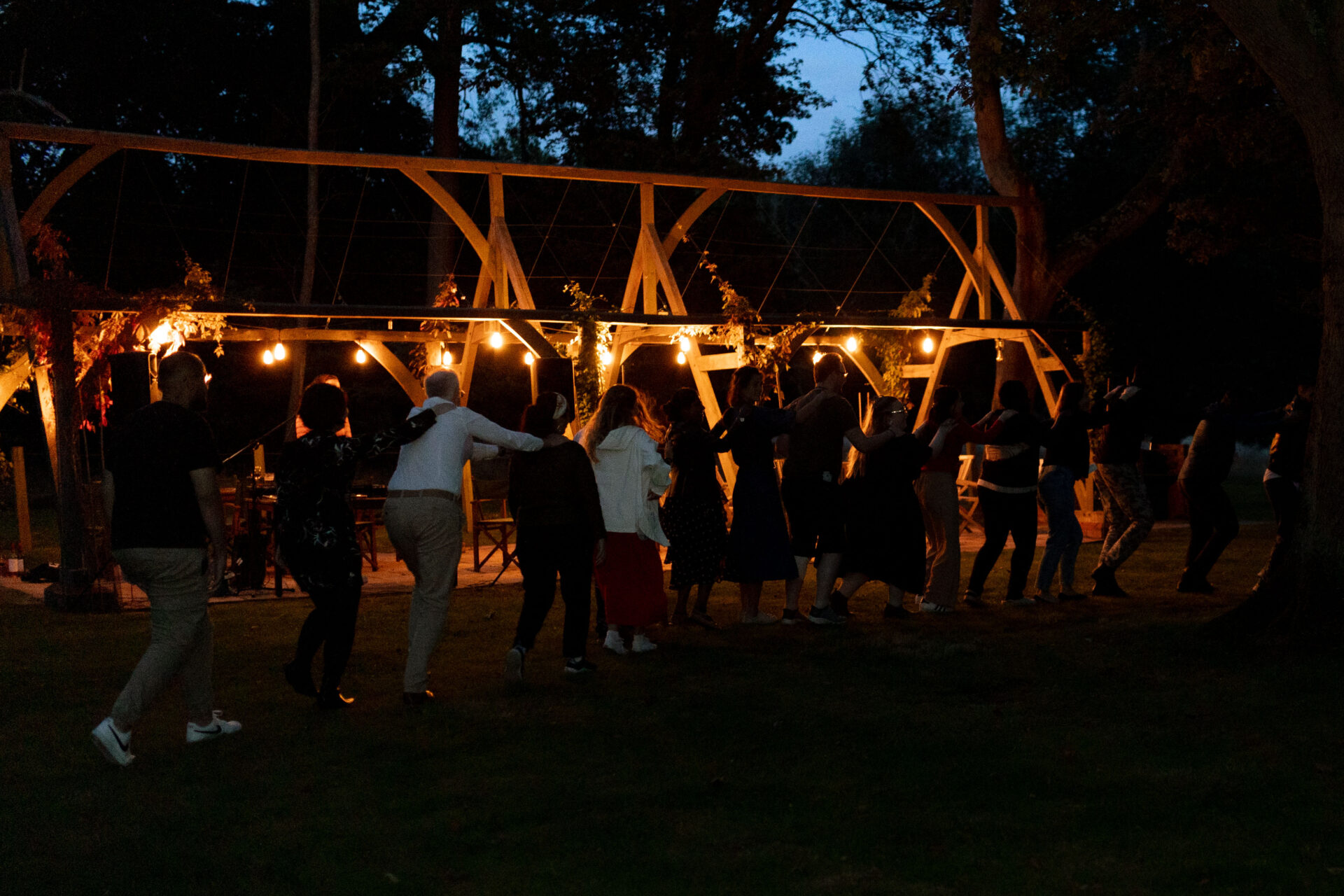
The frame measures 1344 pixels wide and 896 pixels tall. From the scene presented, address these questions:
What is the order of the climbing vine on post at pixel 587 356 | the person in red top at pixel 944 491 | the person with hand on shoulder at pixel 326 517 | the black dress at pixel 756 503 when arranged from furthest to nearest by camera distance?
1. the climbing vine on post at pixel 587 356
2. the person in red top at pixel 944 491
3. the black dress at pixel 756 503
4. the person with hand on shoulder at pixel 326 517

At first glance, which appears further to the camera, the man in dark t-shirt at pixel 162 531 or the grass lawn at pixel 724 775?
the man in dark t-shirt at pixel 162 531

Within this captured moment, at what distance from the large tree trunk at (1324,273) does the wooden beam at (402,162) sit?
571 cm

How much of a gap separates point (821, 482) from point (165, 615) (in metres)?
4.09

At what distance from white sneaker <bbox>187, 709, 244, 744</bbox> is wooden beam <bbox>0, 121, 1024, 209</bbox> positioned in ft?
19.3

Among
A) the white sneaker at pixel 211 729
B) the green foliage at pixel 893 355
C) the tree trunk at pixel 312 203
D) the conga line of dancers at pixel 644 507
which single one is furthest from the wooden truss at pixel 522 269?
the tree trunk at pixel 312 203

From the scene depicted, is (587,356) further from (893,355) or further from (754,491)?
(893,355)

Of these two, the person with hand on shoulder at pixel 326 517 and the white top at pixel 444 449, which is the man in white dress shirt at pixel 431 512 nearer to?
the white top at pixel 444 449

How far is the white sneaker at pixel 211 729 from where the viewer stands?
17.2 ft

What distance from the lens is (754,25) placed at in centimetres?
2238

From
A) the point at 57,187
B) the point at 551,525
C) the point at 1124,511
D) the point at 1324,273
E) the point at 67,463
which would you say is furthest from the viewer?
the point at 57,187

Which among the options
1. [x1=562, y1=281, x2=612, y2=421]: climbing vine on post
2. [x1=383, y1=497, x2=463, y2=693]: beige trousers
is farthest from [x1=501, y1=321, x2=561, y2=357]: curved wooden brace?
[x1=383, y1=497, x2=463, y2=693]: beige trousers

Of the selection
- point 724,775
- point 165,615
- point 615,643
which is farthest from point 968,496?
point 165,615

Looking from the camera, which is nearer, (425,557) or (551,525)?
(425,557)

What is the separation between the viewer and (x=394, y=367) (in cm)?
1365
